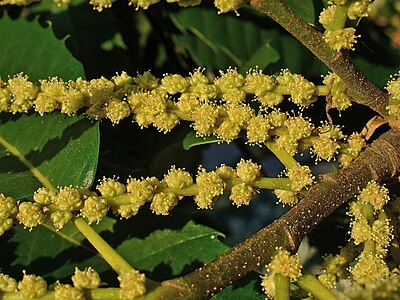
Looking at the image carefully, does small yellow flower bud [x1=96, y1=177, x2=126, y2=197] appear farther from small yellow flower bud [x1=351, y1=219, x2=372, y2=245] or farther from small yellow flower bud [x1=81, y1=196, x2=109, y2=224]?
small yellow flower bud [x1=351, y1=219, x2=372, y2=245]

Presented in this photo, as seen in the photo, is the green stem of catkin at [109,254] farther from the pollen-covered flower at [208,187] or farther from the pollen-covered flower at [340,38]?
the pollen-covered flower at [340,38]

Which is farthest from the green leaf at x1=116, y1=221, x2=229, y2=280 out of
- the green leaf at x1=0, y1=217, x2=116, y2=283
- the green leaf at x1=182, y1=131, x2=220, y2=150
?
the green leaf at x1=182, y1=131, x2=220, y2=150

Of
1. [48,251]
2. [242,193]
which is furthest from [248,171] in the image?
[48,251]

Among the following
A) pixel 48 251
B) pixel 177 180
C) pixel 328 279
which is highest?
pixel 177 180

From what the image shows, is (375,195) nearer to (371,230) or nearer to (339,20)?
(371,230)

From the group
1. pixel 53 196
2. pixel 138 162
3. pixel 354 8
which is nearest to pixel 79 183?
pixel 53 196

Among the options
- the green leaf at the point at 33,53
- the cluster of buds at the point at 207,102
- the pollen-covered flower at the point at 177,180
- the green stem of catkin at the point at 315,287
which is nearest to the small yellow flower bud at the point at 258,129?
the cluster of buds at the point at 207,102
